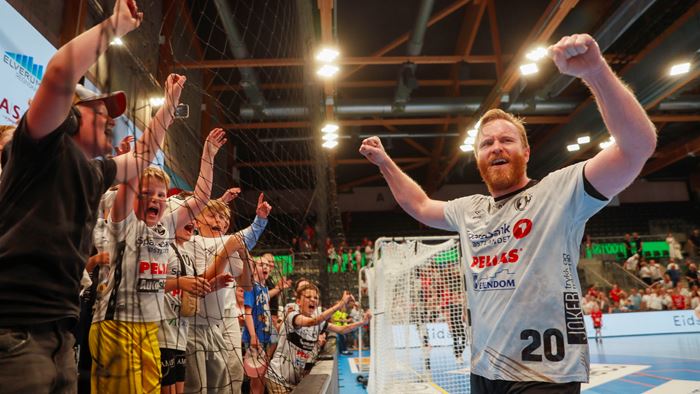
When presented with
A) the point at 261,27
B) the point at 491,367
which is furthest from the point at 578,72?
the point at 261,27

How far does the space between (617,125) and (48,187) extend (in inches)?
64.0

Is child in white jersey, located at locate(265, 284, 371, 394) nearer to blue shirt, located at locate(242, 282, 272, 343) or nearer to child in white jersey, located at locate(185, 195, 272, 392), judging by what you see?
blue shirt, located at locate(242, 282, 272, 343)

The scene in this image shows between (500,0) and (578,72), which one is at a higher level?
(500,0)

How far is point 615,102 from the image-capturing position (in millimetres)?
1267

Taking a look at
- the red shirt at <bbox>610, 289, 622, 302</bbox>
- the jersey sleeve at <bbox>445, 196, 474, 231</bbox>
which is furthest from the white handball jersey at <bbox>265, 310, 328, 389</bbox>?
the red shirt at <bbox>610, 289, 622, 302</bbox>

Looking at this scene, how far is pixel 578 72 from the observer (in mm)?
1271

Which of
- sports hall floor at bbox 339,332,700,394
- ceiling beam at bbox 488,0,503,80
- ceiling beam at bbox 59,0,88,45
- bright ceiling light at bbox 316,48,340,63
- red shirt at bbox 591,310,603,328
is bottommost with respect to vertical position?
sports hall floor at bbox 339,332,700,394

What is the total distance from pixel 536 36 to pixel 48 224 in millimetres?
9033

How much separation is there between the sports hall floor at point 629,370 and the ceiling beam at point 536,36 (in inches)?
224

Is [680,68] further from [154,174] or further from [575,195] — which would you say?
[154,174]

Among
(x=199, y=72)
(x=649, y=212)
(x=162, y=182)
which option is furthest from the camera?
(x=649, y=212)

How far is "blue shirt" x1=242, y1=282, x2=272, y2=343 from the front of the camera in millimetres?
4055

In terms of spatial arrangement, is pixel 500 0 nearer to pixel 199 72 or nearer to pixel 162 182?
pixel 199 72

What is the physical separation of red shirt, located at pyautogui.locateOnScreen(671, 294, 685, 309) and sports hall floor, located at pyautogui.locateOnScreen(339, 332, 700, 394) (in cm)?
371
